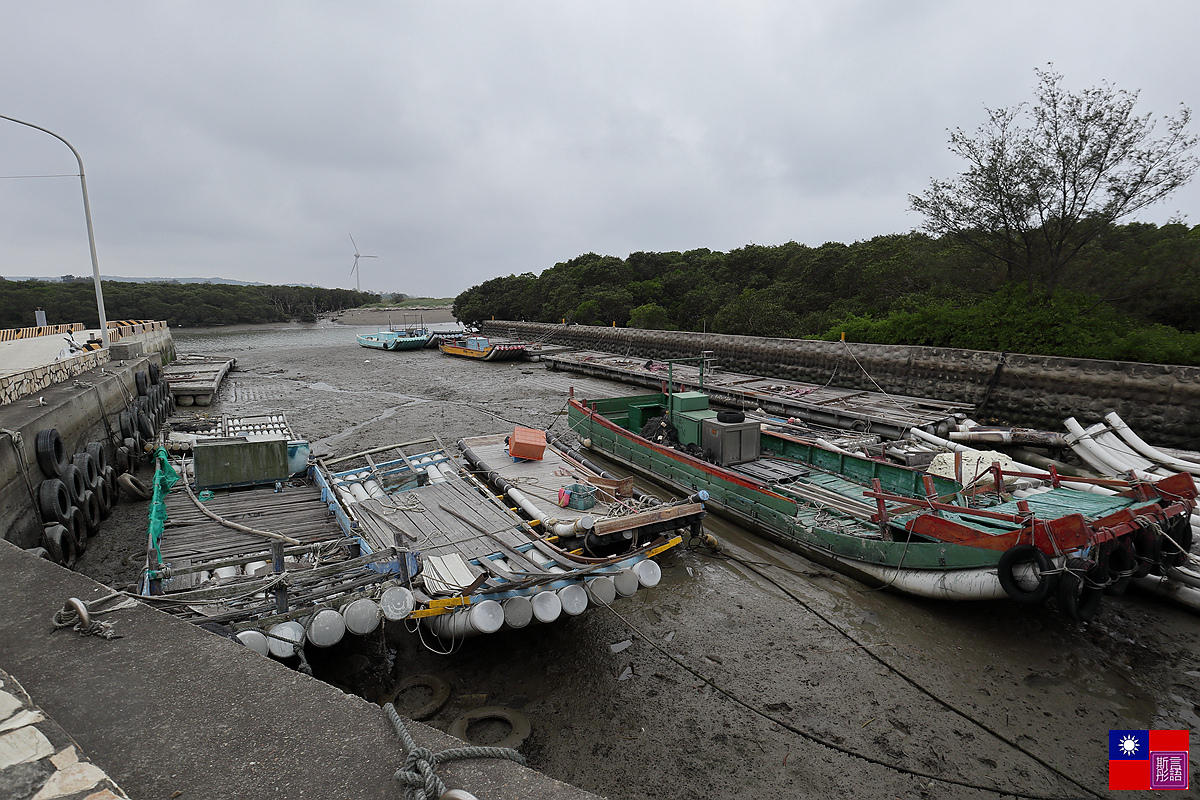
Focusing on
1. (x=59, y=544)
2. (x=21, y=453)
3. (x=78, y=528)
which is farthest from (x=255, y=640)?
(x=78, y=528)

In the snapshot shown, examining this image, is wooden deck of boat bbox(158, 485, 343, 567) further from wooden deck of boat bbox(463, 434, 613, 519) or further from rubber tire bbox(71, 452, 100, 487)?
wooden deck of boat bbox(463, 434, 613, 519)

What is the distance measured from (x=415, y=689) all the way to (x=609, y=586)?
255 centimetres

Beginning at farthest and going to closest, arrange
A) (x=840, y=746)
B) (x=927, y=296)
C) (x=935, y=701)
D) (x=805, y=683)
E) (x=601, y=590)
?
1. (x=927, y=296)
2. (x=805, y=683)
3. (x=601, y=590)
4. (x=935, y=701)
5. (x=840, y=746)

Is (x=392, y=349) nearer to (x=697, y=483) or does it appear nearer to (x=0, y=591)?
(x=697, y=483)

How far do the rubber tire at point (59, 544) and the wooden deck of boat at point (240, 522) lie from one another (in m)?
1.51

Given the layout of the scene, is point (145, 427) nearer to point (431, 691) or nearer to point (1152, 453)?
point (431, 691)

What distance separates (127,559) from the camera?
9742 millimetres

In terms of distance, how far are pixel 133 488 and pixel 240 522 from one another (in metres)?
6.17

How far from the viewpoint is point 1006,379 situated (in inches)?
714

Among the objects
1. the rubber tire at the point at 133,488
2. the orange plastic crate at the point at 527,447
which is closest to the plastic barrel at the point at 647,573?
the orange plastic crate at the point at 527,447

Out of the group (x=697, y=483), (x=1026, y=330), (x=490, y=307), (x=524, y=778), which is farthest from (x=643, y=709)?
(x=490, y=307)

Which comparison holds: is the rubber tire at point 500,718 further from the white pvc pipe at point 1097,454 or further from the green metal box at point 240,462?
the white pvc pipe at point 1097,454

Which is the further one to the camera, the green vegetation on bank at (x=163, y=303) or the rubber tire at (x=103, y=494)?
the green vegetation on bank at (x=163, y=303)

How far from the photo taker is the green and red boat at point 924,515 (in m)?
6.93
